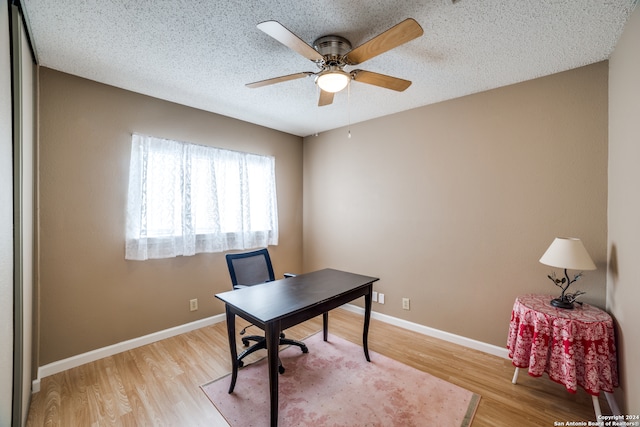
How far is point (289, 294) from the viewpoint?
6.57 ft

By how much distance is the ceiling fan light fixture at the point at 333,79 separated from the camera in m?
1.68

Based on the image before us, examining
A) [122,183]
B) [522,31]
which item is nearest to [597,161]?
[522,31]

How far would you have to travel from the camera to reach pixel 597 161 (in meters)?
2.07

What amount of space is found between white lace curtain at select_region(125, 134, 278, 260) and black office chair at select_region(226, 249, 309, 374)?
2.33 ft

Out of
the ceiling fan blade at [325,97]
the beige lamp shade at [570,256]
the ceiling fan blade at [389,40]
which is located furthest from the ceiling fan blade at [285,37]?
the beige lamp shade at [570,256]

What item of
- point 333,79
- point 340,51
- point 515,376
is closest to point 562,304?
point 515,376

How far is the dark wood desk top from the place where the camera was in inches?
66.7

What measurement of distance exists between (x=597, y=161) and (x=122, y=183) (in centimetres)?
406

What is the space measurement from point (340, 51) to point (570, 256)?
2119 mm

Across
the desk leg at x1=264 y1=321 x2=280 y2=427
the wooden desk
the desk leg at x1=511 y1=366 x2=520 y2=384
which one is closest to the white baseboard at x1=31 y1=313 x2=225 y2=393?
the wooden desk

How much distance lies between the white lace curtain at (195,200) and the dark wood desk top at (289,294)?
1185 millimetres

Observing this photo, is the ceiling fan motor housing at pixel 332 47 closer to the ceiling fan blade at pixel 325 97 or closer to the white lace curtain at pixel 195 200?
the ceiling fan blade at pixel 325 97

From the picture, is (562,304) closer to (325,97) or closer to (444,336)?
(444,336)

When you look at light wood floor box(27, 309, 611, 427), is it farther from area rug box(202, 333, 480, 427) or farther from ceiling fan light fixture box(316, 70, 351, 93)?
ceiling fan light fixture box(316, 70, 351, 93)
